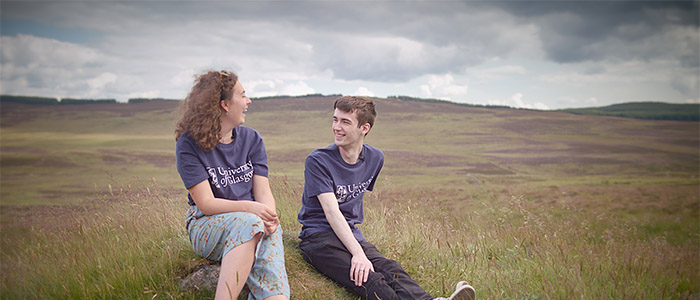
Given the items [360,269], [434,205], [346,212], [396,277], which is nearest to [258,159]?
A: [346,212]

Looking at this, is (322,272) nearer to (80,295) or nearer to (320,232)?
(320,232)

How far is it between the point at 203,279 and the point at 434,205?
16.6ft

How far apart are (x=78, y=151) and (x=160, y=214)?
59091 mm

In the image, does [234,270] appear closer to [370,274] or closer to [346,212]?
[370,274]

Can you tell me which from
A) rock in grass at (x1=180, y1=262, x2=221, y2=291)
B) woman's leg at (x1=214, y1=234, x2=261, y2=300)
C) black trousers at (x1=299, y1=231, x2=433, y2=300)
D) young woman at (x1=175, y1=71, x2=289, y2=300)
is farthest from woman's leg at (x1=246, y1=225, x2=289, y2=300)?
black trousers at (x1=299, y1=231, x2=433, y2=300)

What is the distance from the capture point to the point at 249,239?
292cm

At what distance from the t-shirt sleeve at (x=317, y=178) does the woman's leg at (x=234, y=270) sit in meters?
0.83

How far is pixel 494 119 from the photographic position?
88.1m

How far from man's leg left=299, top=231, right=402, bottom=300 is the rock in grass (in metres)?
0.84

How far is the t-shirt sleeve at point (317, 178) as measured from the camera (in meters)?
3.60

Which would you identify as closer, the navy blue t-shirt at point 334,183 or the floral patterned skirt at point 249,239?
the floral patterned skirt at point 249,239

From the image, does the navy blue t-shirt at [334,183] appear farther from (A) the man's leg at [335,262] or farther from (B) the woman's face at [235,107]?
(B) the woman's face at [235,107]

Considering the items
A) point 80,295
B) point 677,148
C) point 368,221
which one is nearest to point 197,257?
point 80,295

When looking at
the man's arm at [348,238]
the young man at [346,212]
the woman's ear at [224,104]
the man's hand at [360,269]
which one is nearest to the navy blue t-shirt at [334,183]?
the young man at [346,212]
